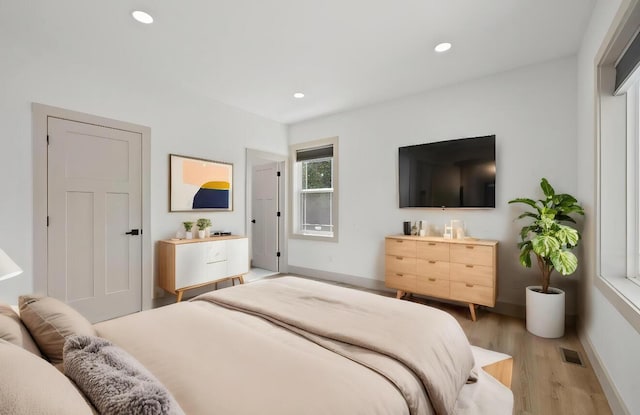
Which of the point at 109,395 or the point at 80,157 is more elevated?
the point at 80,157

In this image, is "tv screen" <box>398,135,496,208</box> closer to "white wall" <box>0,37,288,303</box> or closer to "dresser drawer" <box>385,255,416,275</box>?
"dresser drawer" <box>385,255,416,275</box>

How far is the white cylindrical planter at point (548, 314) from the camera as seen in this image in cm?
265

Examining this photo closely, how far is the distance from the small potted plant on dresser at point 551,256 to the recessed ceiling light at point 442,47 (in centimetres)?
159

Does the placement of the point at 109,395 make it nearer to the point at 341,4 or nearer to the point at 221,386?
the point at 221,386

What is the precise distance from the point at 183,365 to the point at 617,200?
2.85 metres

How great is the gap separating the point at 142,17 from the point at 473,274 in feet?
12.6

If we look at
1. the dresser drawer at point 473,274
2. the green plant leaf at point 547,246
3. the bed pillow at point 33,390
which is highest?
the green plant leaf at point 547,246

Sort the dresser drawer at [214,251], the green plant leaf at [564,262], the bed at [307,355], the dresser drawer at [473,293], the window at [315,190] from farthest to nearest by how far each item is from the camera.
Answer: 1. the window at [315,190]
2. the dresser drawer at [214,251]
3. the dresser drawer at [473,293]
4. the green plant leaf at [564,262]
5. the bed at [307,355]

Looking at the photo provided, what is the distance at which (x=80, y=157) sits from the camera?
119 inches

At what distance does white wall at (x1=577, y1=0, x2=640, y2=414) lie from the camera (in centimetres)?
162

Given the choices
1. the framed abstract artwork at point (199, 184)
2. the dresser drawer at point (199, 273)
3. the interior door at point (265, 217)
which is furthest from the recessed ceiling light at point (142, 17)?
the interior door at point (265, 217)

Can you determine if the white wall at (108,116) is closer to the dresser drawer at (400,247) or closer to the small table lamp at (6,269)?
the small table lamp at (6,269)

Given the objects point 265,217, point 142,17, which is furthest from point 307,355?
point 265,217

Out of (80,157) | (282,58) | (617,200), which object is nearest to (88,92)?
(80,157)
